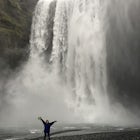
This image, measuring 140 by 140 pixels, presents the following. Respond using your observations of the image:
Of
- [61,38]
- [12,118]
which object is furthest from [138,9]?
[12,118]

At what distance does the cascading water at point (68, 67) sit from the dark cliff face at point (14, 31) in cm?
139

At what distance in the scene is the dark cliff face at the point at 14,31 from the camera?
58.5 meters

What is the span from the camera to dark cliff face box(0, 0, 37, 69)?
58500mm

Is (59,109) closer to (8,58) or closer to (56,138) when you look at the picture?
(8,58)

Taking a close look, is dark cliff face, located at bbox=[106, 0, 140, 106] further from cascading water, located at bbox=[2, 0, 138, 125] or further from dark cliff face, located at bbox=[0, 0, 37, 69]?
dark cliff face, located at bbox=[0, 0, 37, 69]

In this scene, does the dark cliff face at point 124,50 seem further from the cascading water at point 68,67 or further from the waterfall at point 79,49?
the waterfall at point 79,49

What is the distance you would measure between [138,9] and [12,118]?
960 inches

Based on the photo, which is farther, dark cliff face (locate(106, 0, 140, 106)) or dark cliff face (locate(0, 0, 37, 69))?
dark cliff face (locate(0, 0, 37, 69))

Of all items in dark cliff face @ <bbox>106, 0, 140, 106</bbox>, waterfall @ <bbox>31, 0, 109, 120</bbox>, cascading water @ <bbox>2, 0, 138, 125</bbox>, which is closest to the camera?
dark cliff face @ <bbox>106, 0, 140, 106</bbox>

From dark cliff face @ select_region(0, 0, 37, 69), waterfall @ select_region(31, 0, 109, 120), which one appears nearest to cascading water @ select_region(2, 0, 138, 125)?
waterfall @ select_region(31, 0, 109, 120)

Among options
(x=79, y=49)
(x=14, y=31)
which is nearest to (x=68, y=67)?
(x=79, y=49)

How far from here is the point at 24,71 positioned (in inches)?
2351

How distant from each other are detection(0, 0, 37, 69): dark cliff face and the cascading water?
1.39 m

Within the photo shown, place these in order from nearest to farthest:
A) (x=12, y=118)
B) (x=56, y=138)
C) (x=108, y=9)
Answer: (x=56, y=138), (x=12, y=118), (x=108, y=9)
